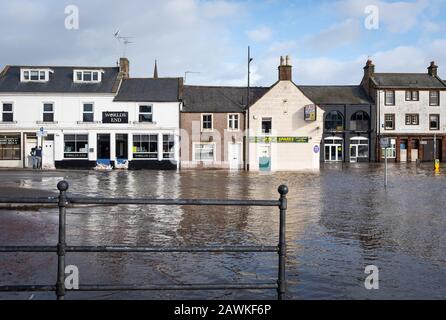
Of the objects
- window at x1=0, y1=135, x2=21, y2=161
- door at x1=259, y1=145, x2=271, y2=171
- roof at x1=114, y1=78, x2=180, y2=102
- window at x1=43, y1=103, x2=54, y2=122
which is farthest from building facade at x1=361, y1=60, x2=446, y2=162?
window at x1=0, y1=135, x2=21, y2=161

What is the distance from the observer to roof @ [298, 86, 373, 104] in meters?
58.0

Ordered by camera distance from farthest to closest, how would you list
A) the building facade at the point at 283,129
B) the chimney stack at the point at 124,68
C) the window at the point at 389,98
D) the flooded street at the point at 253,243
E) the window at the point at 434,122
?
the window at the point at 434,122 < the window at the point at 389,98 < the chimney stack at the point at 124,68 < the building facade at the point at 283,129 < the flooded street at the point at 253,243

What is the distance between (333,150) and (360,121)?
4798 mm

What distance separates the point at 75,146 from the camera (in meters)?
43.5

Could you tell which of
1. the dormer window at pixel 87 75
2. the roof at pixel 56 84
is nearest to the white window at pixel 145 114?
the roof at pixel 56 84

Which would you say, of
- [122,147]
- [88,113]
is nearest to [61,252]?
[122,147]

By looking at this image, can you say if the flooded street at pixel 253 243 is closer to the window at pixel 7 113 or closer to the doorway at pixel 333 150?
the window at pixel 7 113

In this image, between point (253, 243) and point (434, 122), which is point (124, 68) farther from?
point (253, 243)

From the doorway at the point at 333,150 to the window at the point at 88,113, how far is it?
29238 millimetres

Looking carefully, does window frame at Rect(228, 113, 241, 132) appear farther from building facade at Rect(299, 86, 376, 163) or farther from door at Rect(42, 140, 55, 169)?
door at Rect(42, 140, 55, 169)

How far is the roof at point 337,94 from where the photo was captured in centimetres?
5805

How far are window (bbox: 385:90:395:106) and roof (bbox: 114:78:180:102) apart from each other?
2623 centimetres

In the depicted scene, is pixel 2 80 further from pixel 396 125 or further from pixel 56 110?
pixel 396 125

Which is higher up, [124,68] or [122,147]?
[124,68]
